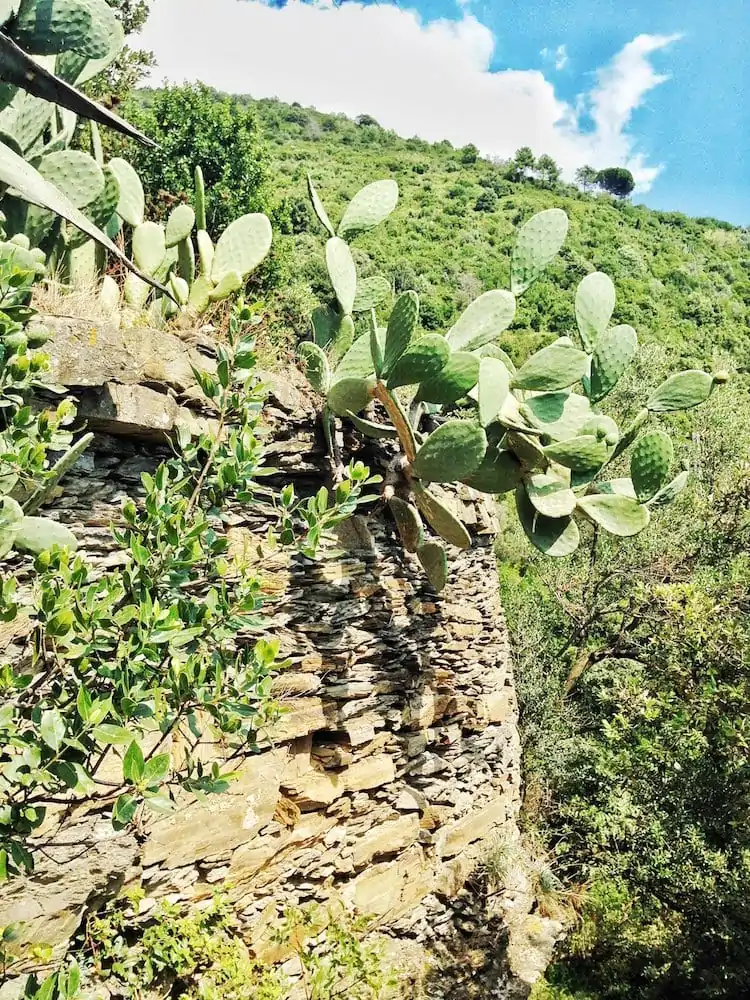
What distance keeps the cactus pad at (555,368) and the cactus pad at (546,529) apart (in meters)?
0.52

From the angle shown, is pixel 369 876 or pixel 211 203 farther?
pixel 211 203

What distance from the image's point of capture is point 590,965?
6.50m

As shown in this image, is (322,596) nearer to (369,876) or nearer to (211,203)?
(369,876)

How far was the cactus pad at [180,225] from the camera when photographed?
3.18 meters

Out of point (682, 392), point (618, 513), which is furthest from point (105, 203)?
point (682, 392)

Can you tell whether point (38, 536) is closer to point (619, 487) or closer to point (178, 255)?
point (178, 255)

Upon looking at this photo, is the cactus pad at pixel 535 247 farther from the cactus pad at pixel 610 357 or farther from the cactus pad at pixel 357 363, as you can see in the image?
the cactus pad at pixel 357 363

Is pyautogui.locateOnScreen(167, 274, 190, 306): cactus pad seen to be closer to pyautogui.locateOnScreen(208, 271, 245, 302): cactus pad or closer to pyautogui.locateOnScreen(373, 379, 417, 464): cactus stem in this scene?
pyautogui.locateOnScreen(208, 271, 245, 302): cactus pad

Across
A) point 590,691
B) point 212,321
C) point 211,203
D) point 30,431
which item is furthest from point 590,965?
point 211,203

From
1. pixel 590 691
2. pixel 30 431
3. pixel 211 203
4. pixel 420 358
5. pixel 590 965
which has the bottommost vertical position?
pixel 590 965

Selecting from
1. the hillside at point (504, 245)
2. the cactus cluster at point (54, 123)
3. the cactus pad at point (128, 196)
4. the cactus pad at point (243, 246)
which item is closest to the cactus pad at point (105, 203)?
the cactus cluster at point (54, 123)

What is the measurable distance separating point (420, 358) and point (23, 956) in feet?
8.10

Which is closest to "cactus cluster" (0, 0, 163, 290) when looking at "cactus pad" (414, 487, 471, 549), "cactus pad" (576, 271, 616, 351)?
"cactus pad" (414, 487, 471, 549)

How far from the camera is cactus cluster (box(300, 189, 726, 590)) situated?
3068mm
